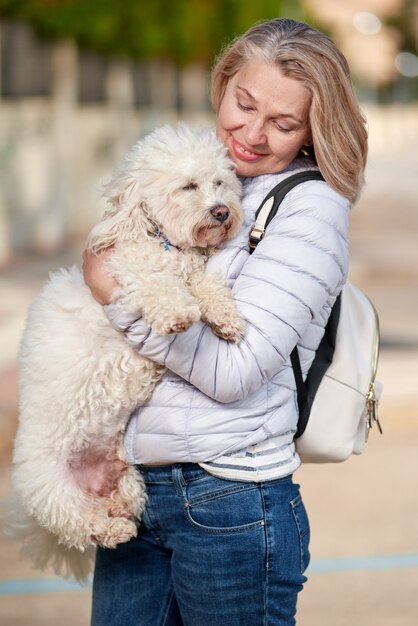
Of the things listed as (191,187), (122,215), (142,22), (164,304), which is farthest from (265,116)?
(142,22)

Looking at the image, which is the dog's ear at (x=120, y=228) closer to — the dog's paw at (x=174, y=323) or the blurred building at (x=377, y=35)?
the dog's paw at (x=174, y=323)

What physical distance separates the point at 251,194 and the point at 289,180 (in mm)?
222

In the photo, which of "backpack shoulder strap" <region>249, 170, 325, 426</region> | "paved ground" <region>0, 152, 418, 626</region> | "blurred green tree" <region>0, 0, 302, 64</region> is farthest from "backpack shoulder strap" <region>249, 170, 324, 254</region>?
"blurred green tree" <region>0, 0, 302, 64</region>

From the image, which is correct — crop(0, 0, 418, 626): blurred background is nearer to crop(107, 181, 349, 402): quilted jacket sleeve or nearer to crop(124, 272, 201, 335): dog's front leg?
crop(107, 181, 349, 402): quilted jacket sleeve

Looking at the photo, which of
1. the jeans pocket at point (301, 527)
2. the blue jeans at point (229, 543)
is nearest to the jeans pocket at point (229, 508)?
the blue jeans at point (229, 543)

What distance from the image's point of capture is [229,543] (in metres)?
2.53

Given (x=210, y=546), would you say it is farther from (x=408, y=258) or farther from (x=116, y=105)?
(x=116, y=105)

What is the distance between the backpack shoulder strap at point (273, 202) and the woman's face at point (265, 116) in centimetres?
11

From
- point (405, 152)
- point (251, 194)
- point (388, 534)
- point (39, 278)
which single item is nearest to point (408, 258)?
point (39, 278)

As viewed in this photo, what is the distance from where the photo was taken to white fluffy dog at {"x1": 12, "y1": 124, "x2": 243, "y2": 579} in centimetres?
267

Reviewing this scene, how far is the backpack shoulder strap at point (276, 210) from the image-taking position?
2604mm

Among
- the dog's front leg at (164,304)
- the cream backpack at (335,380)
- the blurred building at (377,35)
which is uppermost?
the dog's front leg at (164,304)

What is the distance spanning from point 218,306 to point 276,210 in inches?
10.9

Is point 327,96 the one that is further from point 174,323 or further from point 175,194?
point 174,323
